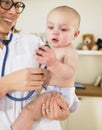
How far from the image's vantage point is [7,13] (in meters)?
1.11

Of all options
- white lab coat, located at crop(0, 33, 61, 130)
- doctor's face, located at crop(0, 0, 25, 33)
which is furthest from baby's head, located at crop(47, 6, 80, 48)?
doctor's face, located at crop(0, 0, 25, 33)

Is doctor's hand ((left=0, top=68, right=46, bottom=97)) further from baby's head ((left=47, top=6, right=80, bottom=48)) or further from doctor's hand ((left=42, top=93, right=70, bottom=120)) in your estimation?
baby's head ((left=47, top=6, right=80, bottom=48))

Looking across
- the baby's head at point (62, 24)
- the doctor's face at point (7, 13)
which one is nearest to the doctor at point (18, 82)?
the doctor's face at point (7, 13)

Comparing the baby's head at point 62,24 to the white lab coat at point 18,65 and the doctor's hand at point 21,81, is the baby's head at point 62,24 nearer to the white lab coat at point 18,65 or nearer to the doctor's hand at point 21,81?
the white lab coat at point 18,65

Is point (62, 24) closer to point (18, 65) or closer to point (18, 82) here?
point (18, 65)

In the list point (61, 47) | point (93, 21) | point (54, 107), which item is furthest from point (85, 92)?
point (54, 107)

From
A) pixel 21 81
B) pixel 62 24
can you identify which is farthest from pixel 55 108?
pixel 62 24

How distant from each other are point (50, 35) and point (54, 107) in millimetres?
392

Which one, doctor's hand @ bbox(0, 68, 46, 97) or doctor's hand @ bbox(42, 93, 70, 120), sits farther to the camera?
doctor's hand @ bbox(42, 93, 70, 120)

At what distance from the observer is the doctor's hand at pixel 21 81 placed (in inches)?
41.1

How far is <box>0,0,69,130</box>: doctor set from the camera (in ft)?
3.47

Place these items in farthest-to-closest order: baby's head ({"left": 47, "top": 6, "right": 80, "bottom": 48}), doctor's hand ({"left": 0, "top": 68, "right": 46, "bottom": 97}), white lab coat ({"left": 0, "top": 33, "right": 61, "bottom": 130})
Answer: baby's head ({"left": 47, "top": 6, "right": 80, "bottom": 48}) < white lab coat ({"left": 0, "top": 33, "right": 61, "bottom": 130}) < doctor's hand ({"left": 0, "top": 68, "right": 46, "bottom": 97})

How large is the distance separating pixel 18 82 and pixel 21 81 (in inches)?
0.5

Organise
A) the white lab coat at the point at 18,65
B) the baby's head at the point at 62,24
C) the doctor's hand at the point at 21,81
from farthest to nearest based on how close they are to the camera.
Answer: the baby's head at the point at 62,24, the white lab coat at the point at 18,65, the doctor's hand at the point at 21,81
